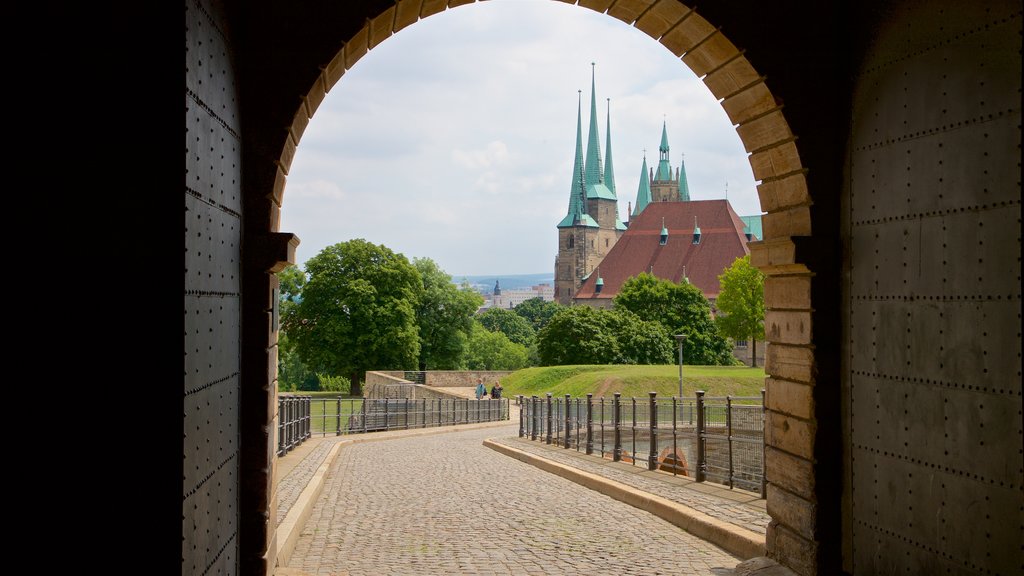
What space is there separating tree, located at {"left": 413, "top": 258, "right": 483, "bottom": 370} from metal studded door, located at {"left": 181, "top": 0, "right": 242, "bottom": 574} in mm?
62205

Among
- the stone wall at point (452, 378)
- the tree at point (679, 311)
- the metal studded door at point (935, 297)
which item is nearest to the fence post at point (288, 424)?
the metal studded door at point (935, 297)

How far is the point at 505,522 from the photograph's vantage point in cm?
981

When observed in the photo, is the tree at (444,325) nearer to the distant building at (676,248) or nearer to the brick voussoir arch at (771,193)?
the distant building at (676,248)

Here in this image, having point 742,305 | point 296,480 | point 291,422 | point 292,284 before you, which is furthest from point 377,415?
point 742,305

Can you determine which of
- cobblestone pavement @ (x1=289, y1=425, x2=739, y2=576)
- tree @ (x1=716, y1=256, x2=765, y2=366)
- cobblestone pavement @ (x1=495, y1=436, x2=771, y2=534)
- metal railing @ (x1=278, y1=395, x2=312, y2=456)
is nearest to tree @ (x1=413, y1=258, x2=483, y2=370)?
tree @ (x1=716, y1=256, x2=765, y2=366)

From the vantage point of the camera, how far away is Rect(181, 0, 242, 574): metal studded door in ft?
15.3

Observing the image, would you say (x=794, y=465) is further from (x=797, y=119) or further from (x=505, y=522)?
(x=505, y=522)

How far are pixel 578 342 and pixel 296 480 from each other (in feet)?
184

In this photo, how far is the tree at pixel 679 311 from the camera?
76.6 m

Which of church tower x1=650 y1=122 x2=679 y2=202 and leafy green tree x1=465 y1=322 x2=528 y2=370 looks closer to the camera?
leafy green tree x1=465 y1=322 x2=528 y2=370

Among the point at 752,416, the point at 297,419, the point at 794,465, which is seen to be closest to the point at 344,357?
the point at 297,419

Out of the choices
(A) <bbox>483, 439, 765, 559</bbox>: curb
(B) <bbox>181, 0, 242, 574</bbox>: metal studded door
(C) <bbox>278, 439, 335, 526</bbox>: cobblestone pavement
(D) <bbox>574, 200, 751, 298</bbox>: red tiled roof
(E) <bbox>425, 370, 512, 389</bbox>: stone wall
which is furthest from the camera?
(D) <bbox>574, 200, 751, 298</bbox>: red tiled roof

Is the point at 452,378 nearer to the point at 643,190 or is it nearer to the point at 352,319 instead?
the point at 352,319

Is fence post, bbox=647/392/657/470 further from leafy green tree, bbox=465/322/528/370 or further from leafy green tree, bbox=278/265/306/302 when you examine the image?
leafy green tree, bbox=465/322/528/370
